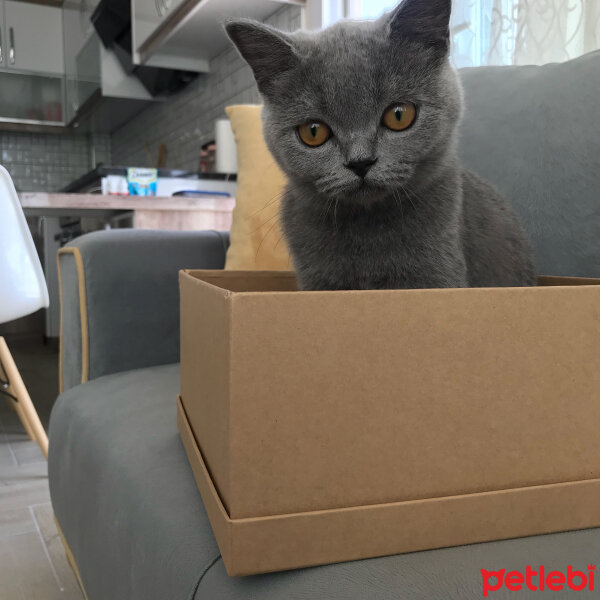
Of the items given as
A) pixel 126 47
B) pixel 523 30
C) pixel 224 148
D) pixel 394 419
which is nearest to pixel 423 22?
pixel 394 419

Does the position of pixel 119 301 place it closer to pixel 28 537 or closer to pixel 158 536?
pixel 158 536

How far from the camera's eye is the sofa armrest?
1068mm

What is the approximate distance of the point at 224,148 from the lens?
2848 mm

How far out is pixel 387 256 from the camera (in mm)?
672

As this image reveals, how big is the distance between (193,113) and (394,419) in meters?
3.27

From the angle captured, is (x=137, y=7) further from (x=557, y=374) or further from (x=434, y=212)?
(x=557, y=374)

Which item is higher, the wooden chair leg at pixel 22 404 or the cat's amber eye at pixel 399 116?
the cat's amber eye at pixel 399 116

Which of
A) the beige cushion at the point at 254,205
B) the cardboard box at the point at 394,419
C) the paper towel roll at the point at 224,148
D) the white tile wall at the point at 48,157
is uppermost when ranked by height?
the white tile wall at the point at 48,157

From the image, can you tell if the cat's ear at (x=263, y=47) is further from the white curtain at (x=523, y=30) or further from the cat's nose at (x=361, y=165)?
the white curtain at (x=523, y=30)

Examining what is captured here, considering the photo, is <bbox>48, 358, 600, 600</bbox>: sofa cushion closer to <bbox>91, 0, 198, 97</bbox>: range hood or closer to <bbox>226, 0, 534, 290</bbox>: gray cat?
<bbox>226, 0, 534, 290</bbox>: gray cat

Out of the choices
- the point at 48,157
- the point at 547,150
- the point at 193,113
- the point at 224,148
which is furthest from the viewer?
the point at 48,157

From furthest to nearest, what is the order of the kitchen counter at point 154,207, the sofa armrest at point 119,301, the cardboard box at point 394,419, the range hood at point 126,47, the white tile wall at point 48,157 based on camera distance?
the white tile wall at point 48,157 → the range hood at point 126,47 → the kitchen counter at point 154,207 → the sofa armrest at point 119,301 → the cardboard box at point 394,419

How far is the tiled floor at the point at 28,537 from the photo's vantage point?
1.19 meters

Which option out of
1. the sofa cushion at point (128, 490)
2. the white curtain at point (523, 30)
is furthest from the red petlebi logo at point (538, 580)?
the white curtain at point (523, 30)
